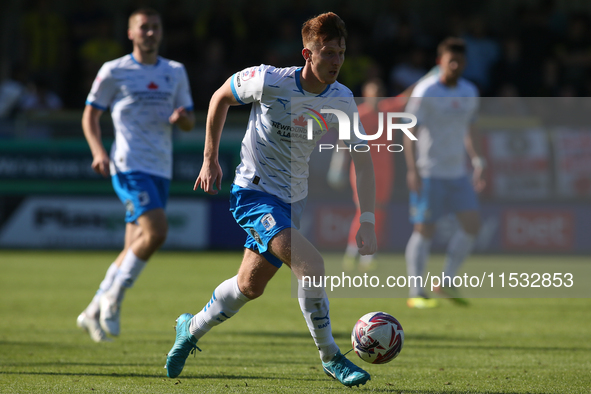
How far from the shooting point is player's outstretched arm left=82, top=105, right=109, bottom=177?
6434 millimetres

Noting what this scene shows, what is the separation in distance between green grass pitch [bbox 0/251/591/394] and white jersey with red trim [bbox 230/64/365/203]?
3.98 feet

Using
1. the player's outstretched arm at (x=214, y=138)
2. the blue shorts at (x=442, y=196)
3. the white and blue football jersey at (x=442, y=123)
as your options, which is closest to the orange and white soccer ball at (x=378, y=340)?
the player's outstretched arm at (x=214, y=138)

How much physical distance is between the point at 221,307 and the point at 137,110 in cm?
263

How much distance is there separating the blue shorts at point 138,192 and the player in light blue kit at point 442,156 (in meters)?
2.97

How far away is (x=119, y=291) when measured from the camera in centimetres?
650

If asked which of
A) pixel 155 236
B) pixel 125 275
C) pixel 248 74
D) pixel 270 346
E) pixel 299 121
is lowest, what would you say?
pixel 270 346

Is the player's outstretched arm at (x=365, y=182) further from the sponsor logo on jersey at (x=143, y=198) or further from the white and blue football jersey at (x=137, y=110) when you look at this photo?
the white and blue football jersey at (x=137, y=110)

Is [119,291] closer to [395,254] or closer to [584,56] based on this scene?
[395,254]

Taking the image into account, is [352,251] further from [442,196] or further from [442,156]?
[442,156]

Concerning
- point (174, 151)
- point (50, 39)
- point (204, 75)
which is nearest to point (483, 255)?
point (174, 151)

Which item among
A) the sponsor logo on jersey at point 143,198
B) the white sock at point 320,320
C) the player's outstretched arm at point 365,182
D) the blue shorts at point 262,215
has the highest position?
the player's outstretched arm at point 365,182

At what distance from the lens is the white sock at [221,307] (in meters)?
4.77

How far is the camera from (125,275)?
6523mm

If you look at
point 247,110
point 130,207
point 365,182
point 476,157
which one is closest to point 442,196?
point 476,157
